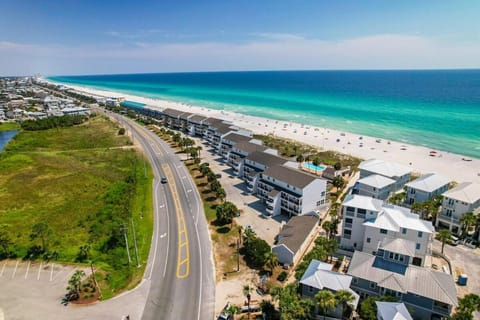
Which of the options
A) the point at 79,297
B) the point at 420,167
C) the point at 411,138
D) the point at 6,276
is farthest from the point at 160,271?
the point at 411,138

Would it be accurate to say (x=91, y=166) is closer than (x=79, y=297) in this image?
No

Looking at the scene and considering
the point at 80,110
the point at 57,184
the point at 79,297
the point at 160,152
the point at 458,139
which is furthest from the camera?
the point at 80,110

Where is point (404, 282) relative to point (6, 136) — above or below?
above

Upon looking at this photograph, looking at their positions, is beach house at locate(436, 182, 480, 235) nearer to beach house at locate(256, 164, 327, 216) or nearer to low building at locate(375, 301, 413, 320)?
beach house at locate(256, 164, 327, 216)

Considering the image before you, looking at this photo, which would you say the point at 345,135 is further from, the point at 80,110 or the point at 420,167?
the point at 80,110

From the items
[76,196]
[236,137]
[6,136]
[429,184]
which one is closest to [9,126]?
[6,136]

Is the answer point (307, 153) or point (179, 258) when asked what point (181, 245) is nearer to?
point (179, 258)

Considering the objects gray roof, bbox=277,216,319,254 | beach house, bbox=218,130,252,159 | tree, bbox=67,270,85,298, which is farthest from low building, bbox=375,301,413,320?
beach house, bbox=218,130,252,159
